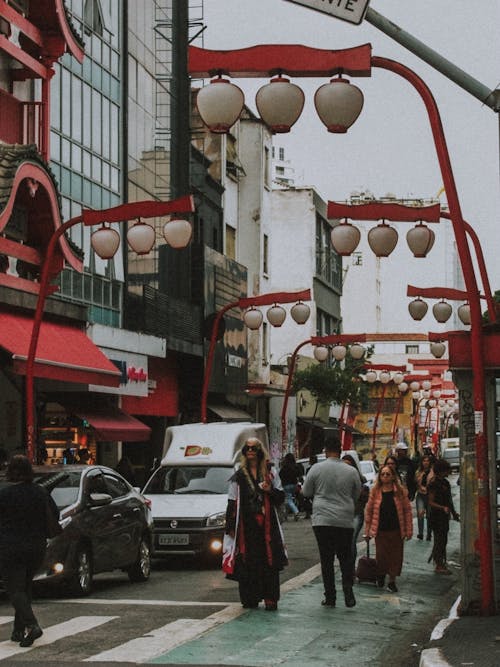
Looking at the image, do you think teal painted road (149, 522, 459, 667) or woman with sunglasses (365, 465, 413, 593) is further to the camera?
woman with sunglasses (365, 465, 413, 593)

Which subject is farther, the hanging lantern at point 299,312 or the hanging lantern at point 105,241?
the hanging lantern at point 299,312

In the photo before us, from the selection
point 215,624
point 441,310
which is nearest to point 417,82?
point 215,624

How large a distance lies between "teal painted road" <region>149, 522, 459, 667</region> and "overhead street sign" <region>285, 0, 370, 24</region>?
507 cm


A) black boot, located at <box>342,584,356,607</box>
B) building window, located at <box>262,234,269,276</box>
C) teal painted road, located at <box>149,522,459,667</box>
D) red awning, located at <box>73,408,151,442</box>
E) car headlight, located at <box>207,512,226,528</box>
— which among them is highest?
building window, located at <box>262,234,269,276</box>

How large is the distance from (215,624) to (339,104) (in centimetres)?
519

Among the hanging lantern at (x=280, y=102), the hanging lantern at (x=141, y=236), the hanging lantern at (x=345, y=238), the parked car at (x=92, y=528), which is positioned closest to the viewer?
the hanging lantern at (x=280, y=102)

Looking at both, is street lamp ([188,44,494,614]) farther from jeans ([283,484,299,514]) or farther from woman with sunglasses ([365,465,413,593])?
jeans ([283,484,299,514])

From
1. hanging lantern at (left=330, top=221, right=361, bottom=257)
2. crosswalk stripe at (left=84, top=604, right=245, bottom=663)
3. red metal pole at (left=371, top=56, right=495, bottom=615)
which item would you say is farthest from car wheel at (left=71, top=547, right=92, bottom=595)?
hanging lantern at (left=330, top=221, right=361, bottom=257)

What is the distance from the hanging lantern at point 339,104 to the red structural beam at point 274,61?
0.78 meters

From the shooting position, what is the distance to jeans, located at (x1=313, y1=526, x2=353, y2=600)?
14953mm

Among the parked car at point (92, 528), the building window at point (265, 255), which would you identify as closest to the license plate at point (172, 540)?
the parked car at point (92, 528)

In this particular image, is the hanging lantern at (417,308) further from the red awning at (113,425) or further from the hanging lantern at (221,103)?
the hanging lantern at (221,103)

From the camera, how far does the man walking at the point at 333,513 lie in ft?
49.2

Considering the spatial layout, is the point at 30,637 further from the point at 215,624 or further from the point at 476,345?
the point at 476,345
